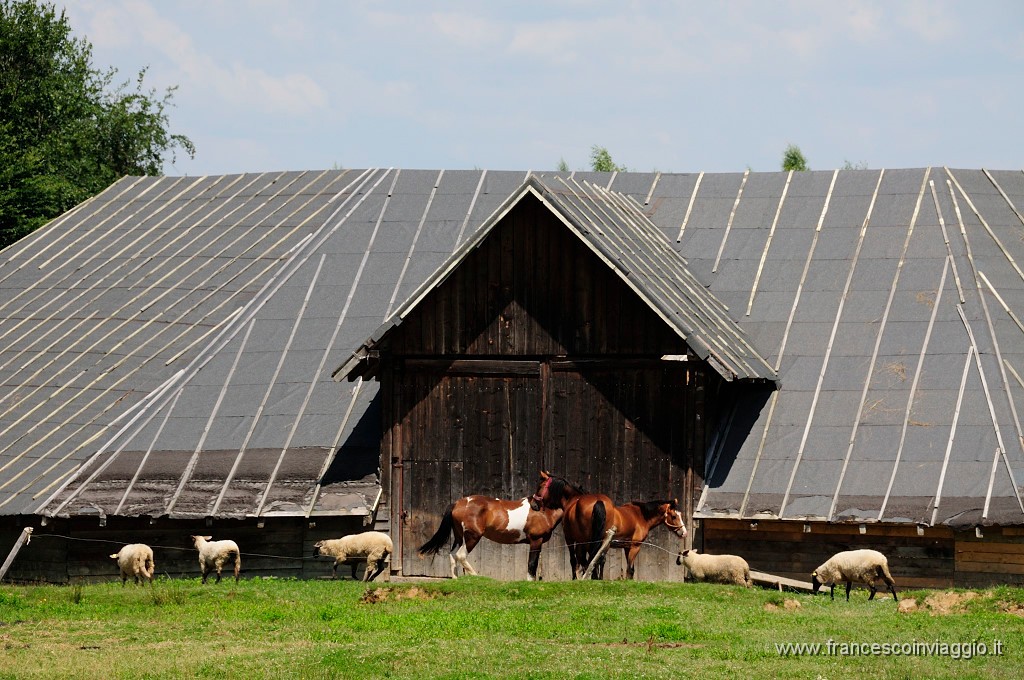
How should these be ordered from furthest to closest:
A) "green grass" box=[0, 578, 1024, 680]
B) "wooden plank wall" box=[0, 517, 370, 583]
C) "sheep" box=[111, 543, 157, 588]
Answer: "wooden plank wall" box=[0, 517, 370, 583] < "sheep" box=[111, 543, 157, 588] < "green grass" box=[0, 578, 1024, 680]

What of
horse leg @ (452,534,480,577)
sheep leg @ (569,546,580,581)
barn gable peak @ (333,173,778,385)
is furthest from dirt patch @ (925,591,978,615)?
horse leg @ (452,534,480,577)

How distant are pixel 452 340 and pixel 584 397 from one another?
258 centimetres

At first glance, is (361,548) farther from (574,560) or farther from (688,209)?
(688,209)

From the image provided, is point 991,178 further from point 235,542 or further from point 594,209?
point 235,542

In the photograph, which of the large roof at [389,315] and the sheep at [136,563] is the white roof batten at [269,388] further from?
the sheep at [136,563]

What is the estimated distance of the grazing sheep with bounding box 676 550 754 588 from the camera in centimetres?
2330

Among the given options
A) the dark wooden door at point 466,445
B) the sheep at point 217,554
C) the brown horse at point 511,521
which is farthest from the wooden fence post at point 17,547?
the brown horse at point 511,521

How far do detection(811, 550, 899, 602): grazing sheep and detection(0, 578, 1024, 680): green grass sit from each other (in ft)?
1.47

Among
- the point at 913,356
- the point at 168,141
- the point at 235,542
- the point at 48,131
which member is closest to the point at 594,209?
the point at 913,356

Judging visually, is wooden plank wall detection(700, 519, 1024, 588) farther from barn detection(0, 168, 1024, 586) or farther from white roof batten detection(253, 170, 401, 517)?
white roof batten detection(253, 170, 401, 517)

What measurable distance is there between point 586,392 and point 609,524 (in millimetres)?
2396

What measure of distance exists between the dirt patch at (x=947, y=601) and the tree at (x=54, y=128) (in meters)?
35.2

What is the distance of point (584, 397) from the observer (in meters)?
25.5

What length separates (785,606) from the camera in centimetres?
2111
